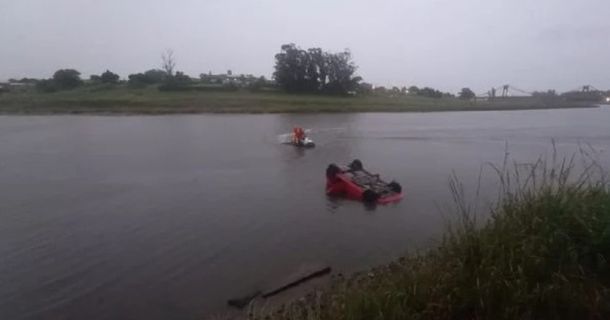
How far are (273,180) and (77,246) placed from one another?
11374mm

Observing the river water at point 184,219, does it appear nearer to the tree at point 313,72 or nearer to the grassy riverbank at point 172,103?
the grassy riverbank at point 172,103

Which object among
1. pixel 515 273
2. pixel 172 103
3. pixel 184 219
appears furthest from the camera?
pixel 172 103

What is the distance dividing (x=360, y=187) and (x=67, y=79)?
89719 millimetres

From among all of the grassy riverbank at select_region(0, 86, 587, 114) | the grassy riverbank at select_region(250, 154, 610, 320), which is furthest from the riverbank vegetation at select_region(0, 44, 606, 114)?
the grassy riverbank at select_region(250, 154, 610, 320)

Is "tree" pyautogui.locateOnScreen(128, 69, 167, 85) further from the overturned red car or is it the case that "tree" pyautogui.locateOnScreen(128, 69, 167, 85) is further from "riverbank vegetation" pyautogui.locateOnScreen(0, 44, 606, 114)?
the overturned red car

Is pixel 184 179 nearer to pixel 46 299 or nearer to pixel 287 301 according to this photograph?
pixel 46 299

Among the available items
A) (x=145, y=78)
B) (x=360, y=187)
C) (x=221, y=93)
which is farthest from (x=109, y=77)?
(x=360, y=187)

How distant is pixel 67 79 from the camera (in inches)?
3735

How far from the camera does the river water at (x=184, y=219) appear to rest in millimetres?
10852

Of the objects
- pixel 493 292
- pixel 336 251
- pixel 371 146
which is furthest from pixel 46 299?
pixel 371 146

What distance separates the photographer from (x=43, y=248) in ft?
44.6

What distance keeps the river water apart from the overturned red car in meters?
0.49

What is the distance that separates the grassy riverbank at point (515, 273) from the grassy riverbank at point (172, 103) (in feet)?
215

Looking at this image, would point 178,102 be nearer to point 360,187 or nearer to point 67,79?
point 67,79
